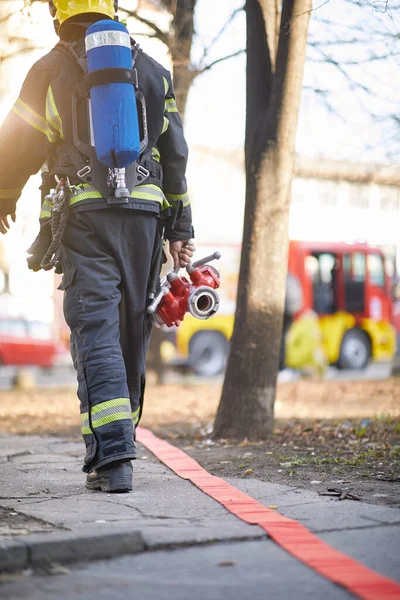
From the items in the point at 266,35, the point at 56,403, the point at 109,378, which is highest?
the point at 266,35

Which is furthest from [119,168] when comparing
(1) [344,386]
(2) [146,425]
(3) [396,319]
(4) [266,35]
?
(3) [396,319]

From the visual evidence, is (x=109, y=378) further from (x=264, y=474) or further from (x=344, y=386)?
(x=344, y=386)

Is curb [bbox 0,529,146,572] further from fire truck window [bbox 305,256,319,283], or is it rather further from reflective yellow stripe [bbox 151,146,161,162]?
fire truck window [bbox 305,256,319,283]

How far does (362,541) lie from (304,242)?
20.2m

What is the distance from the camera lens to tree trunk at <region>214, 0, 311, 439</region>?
6188 millimetres

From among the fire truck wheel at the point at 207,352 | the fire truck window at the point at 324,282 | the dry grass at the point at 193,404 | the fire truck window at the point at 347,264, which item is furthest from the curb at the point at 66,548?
the fire truck window at the point at 347,264

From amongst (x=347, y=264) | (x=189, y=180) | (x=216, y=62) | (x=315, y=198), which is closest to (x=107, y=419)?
(x=216, y=62)

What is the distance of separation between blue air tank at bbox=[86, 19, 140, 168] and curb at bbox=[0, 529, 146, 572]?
178 centimetres

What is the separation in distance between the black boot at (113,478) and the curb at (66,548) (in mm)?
980

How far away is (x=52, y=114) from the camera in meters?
4.22

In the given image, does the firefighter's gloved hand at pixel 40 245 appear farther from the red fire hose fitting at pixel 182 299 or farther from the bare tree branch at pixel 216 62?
the bare tree branch at pixel 216 62

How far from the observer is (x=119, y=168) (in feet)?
13.4

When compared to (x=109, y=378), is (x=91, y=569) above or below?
A: below

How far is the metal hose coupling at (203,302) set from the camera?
4.37 meters
